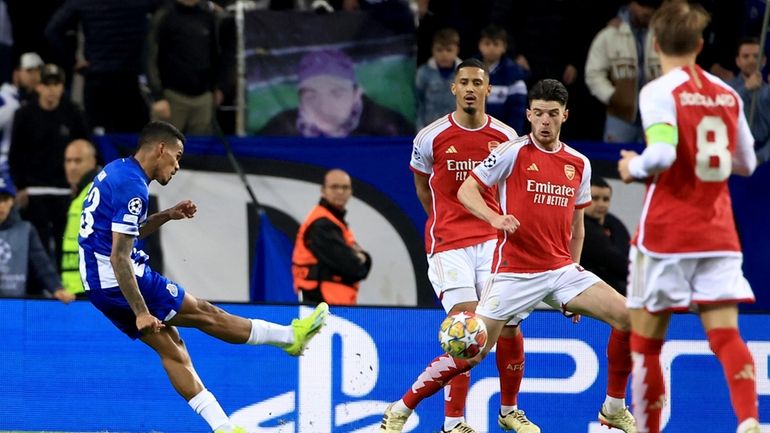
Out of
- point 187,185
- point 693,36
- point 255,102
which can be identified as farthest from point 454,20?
point 693,36

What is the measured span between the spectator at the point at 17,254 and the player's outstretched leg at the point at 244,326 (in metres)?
3.39

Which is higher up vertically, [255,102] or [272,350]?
[255,102]

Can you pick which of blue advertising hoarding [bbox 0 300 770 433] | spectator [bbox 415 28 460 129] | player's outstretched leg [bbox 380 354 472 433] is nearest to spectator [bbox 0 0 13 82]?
blue advertising hoarding [bbox 0 300 770 433]

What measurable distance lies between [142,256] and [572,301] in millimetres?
2551

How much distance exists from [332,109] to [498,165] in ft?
12.8

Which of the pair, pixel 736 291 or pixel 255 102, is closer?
pixel 736 291

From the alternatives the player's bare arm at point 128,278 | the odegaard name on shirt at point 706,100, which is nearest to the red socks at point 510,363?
the player's bare arm at point 128,278

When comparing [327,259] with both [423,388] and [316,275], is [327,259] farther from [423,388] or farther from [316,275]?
[423,388]

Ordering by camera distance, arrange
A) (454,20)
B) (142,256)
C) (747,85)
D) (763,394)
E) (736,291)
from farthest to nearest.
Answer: (454,20), (747,85), (763,394), (142,256), (736,291)

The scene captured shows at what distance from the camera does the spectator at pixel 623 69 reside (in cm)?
1196

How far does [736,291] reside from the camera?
6508 millimetres

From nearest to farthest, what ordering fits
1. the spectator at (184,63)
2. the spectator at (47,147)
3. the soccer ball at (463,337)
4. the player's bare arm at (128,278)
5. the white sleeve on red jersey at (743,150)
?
the white sleeve on red jersey at (743,150), the player's bare arm at (128,278), the soccer ball at (463,337), the spectator at (184,63), the spectator at (47,147)

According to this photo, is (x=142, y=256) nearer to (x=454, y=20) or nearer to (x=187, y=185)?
(x=187, y=185)

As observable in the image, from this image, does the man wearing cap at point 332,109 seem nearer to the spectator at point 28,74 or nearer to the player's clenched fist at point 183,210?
the spectator at point 28,74
